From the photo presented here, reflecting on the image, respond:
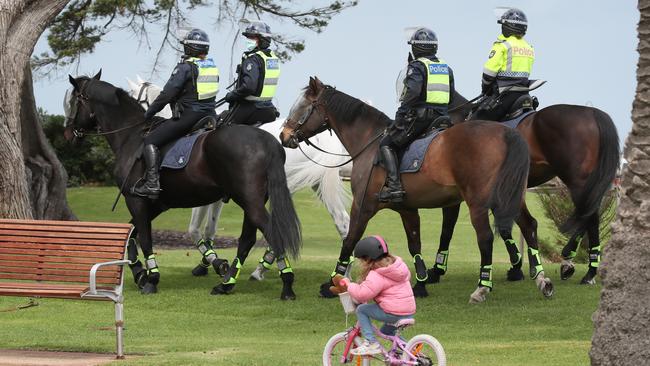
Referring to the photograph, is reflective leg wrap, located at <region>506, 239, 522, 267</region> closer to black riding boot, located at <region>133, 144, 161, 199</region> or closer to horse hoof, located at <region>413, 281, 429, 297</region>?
horse hoof, located at <region>413, 281, 429, 297</region>

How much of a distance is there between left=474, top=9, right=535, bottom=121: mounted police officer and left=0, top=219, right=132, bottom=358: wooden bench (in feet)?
20.1

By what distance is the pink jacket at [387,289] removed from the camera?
8.00 m

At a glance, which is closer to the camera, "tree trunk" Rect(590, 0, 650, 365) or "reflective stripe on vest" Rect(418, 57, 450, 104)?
"tree trunk" Rect(590, 0, 650, 365)

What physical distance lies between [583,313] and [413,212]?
286 centimetres

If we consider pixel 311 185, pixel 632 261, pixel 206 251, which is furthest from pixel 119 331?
pixel 311 185

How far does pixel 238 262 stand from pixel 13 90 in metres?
4.90

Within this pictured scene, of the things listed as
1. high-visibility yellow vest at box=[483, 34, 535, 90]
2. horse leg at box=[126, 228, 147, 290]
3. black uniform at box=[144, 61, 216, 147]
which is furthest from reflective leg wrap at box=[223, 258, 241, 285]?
high-visibility yellow vest at box=[483, 34, 535, 90]

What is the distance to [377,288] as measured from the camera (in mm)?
8000

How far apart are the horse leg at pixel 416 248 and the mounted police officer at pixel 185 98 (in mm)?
2786

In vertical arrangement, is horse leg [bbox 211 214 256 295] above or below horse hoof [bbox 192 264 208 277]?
above

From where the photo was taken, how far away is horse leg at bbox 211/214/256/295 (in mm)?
14578

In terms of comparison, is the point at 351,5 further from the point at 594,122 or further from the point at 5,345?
the point at 5,345

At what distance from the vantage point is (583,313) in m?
12.6

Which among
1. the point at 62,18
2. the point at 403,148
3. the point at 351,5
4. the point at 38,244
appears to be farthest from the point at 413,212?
the point at 62,18
